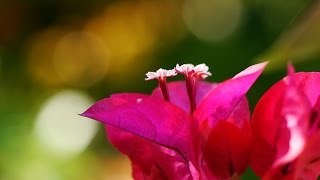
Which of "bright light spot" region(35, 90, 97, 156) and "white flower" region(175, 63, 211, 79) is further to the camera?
"bright light spot" region(35, 90, 97, 156)

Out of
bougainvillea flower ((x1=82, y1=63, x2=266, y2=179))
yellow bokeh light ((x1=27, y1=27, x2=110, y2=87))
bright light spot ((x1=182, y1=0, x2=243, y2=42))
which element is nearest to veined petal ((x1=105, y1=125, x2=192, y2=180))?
bougainvillea flower ((x1=82, y1=63, x2=266, y2=179))

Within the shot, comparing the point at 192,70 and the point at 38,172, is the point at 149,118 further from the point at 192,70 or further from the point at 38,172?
the point at 38,172

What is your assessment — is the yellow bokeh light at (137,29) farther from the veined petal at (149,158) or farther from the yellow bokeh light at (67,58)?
the veined petal at (149,158)

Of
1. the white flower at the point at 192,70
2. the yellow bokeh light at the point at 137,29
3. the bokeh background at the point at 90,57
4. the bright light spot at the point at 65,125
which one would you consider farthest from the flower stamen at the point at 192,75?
the yellow bokeh light at the point at 137,29

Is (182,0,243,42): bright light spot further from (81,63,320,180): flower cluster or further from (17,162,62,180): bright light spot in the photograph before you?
(81,63,320,180): flower cluster

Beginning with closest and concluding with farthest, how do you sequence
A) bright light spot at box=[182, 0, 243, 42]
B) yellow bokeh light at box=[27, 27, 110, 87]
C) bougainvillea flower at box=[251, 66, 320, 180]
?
bougainvillea flower at box=[251, 66, 320, 180], bright light spot at box=[182, 0, 243, 42], yellow bokeh light at box=[27, 27, 110, 87]

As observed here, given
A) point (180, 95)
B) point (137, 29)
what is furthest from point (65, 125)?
point (180, 95)
